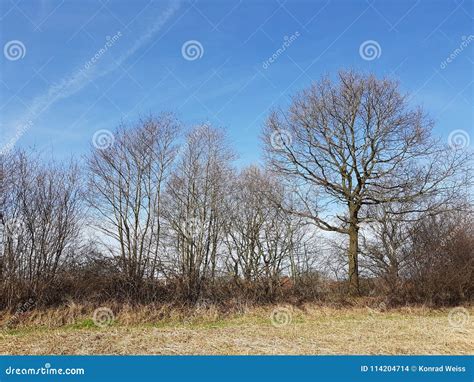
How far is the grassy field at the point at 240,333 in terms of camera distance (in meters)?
8.52

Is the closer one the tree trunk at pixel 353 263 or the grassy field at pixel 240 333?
the grassy field at pixel 240 333

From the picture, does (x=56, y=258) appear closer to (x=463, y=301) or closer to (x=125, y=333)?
(x=125, y=333)

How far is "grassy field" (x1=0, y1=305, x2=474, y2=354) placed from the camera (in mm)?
8523

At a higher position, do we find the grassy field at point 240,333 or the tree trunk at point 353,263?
the tree trunk at point 353,263

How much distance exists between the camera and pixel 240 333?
34.2 ft

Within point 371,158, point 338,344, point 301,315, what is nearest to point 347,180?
point 371,158

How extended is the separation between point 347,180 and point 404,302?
5.98 m

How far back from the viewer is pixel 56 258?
14148mm

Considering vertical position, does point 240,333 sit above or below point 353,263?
below

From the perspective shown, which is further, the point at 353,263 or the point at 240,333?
the point at 353,263

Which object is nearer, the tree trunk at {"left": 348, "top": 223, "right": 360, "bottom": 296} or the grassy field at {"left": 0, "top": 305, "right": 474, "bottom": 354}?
the grassy field at {"left": 0, "top": 305, "right": 474, "bottom": 354}

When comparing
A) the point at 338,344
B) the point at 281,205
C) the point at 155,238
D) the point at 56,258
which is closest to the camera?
the point at 338,344

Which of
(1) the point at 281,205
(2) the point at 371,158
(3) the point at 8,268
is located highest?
(2) the point at 371,158

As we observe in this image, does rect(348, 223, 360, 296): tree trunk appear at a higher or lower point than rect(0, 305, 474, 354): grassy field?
higher
